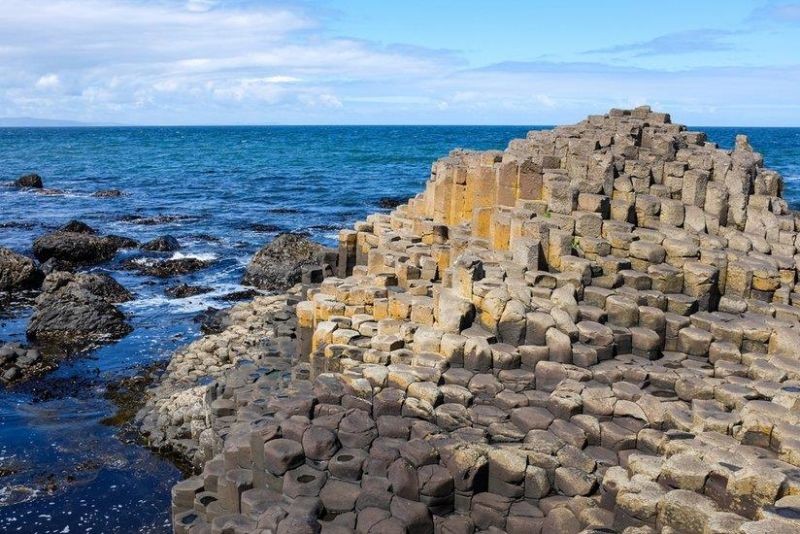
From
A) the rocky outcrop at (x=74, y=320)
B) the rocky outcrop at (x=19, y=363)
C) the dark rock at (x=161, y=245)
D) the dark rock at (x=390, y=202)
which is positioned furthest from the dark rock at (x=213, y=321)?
the dark rock at (x=390, y=202)

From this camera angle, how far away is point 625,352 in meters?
12.0

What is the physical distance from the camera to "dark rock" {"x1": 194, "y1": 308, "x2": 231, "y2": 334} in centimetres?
2239

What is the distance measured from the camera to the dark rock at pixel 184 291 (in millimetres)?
26578

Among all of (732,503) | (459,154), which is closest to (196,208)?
(459,154)

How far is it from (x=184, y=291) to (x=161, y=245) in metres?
7.90

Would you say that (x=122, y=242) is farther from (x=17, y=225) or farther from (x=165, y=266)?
(x=17, y=225)

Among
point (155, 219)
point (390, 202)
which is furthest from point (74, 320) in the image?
point (390, 202)

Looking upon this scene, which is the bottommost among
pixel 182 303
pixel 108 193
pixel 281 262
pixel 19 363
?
pixel 19 363

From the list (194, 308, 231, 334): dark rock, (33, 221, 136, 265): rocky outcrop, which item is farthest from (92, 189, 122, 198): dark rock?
(194, 308, 231, 334): dark rock

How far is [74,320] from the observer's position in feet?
72.1

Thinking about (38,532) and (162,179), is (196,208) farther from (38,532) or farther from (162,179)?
(38,532)

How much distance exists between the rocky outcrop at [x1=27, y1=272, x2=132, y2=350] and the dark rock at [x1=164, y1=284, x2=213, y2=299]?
2959mm

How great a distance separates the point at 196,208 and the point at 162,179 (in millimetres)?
21275

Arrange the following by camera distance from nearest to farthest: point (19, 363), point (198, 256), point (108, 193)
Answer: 1. point (19, 363)
2. point (198, 256)
3. point (108, 193)
